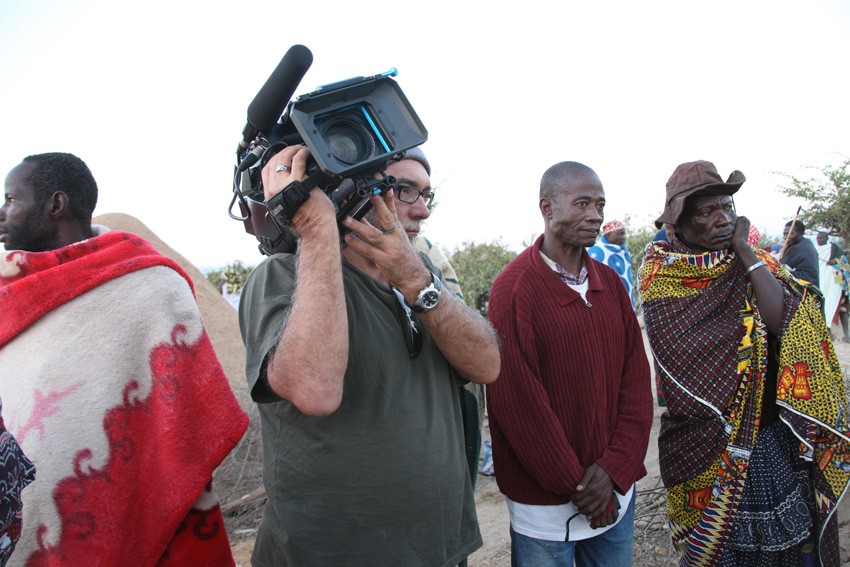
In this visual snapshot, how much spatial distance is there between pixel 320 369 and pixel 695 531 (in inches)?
75.5

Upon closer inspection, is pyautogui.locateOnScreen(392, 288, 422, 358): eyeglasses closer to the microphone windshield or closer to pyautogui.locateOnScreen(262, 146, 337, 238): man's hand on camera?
pyautogui.locateOnScreen(262, 146, 337, 238): man's hand on camera

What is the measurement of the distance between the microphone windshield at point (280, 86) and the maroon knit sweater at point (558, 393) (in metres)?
1.15

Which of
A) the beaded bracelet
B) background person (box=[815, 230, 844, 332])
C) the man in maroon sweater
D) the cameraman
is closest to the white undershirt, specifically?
the man in maroon sweater

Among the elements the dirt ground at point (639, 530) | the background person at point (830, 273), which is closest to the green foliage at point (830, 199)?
the background person at point (830, 273)

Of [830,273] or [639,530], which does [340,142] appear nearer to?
[639,530]

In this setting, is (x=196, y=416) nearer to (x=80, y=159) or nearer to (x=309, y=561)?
(x=309, y=561)

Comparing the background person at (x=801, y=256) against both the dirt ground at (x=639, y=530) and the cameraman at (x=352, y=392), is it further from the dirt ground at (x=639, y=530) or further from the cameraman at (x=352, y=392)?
the cameraman at (x=352, y=392)

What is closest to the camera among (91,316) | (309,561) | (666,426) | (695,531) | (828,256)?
(309,561)

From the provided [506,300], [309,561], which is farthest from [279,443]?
[506,300]

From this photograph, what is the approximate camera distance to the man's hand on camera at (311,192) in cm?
148

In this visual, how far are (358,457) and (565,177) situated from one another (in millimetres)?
1510

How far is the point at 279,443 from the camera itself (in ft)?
5.31

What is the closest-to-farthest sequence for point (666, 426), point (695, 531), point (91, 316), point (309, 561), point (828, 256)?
point (309, 561) → point (91, 316) → point (695, 531) → point (666, 426) → point (828, 256)

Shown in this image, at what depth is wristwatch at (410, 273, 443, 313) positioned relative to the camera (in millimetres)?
1595
